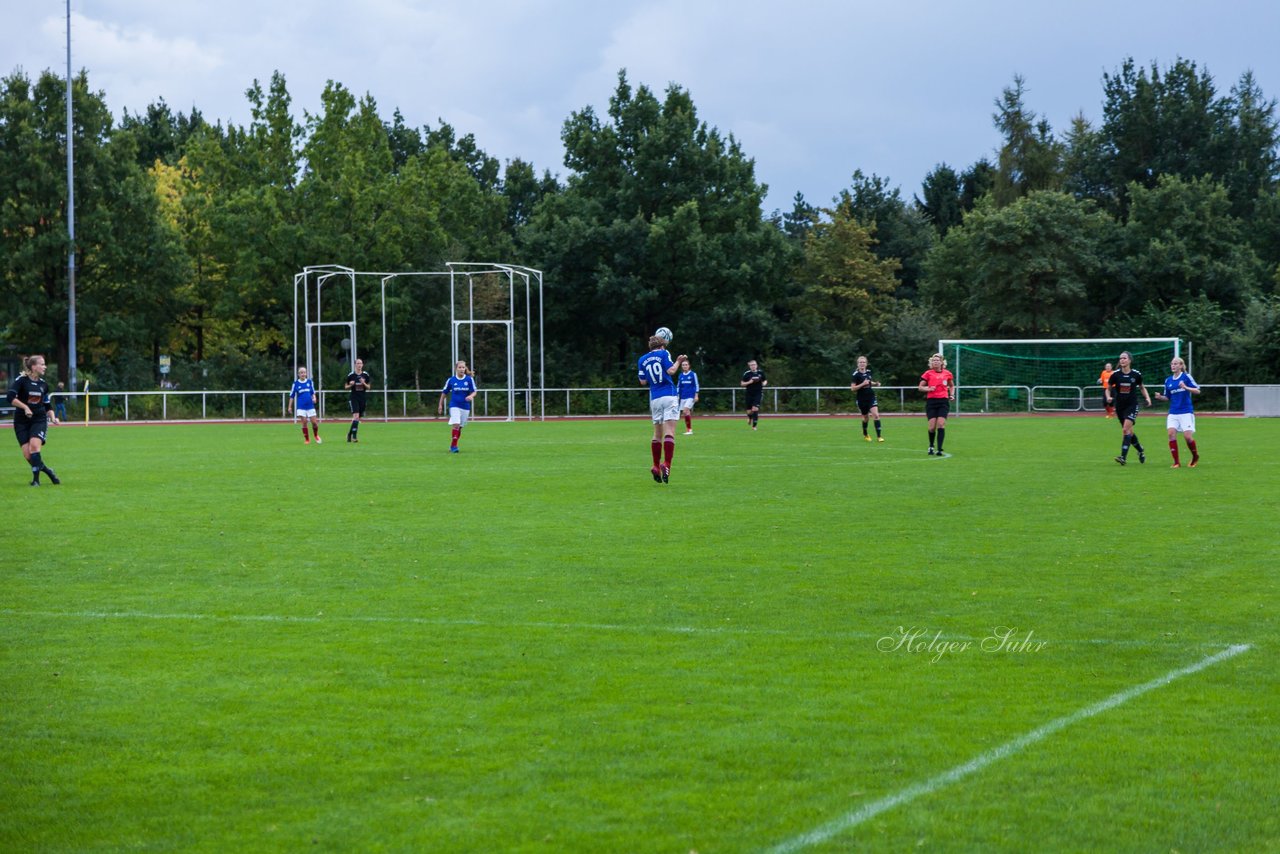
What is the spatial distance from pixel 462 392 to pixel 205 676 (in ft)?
71.6

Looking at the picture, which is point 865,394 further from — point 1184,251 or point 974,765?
point 1184,251

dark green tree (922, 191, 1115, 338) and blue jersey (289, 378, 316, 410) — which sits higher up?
dark green tree (922, 191, 1115, 338)

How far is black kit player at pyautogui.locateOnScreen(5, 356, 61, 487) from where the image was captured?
66.4 feet

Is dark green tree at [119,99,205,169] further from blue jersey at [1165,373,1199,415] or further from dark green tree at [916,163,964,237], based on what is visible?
blue jersey at [1165,373,1199,415]

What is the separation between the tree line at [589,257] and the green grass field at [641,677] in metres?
42.1

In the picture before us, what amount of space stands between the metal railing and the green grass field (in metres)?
35.7

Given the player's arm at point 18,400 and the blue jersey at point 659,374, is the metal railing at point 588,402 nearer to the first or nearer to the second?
the player's arm at point 18,400

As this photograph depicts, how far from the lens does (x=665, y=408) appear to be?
20.0 meters

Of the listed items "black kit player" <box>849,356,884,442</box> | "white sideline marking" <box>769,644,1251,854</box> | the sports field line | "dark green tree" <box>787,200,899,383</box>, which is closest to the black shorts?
the sports field line

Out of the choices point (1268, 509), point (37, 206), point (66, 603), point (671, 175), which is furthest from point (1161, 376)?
point (66, 603)

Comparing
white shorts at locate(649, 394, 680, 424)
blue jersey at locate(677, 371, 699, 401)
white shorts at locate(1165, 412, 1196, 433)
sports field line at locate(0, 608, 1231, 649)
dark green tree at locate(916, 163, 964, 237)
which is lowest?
sports field line at locate(0, 608, 1231, 649)

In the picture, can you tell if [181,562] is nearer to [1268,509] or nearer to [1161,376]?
[1268,509]

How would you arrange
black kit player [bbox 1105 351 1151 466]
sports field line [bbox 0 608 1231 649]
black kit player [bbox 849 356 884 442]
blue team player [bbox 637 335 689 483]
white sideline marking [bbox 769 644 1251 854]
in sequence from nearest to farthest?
1. white sideline marking [bbox 769 644 1251 854]
2. sports field line [bbox 0 608 1231 649]
3. blue team player [bbox 637 335 689 483]
4. black kit player [bbox 1105 351 1151 466]
5. black kit player [bbox 849 356 884 442]

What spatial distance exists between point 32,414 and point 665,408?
29.4 ft
